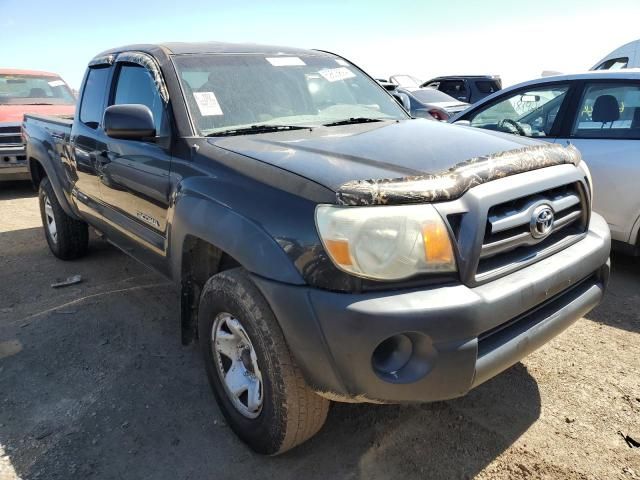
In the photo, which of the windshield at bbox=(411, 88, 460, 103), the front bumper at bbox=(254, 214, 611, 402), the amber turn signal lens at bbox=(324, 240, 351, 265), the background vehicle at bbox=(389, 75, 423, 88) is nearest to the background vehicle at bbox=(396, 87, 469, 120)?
the windshield at bbox=(411, 88, 460, 103)

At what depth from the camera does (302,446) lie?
234 centimetres

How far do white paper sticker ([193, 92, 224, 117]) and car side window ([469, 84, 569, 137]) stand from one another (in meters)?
2.86

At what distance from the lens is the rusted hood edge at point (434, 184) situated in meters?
1.79

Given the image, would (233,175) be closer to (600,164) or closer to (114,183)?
(114,183)

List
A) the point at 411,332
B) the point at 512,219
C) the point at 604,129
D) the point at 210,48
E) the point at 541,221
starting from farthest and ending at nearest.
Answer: the point at 604,129, the point at 210,48, the point at 541,221, the point at 512,219, the point at 411,332

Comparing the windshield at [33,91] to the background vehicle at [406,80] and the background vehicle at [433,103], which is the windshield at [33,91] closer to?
the background vehicle at [433,103]

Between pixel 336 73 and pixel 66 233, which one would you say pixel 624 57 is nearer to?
pixel 336 73

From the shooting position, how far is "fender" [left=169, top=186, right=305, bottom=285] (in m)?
1.89

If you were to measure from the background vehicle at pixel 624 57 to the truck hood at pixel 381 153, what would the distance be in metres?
11.6

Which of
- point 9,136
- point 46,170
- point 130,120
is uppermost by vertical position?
point 130,120

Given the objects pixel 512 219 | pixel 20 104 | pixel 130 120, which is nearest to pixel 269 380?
pixel 512 219

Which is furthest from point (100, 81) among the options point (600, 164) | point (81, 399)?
point (600, 164)

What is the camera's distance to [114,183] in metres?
3.34

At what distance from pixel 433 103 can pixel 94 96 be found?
8.01m
